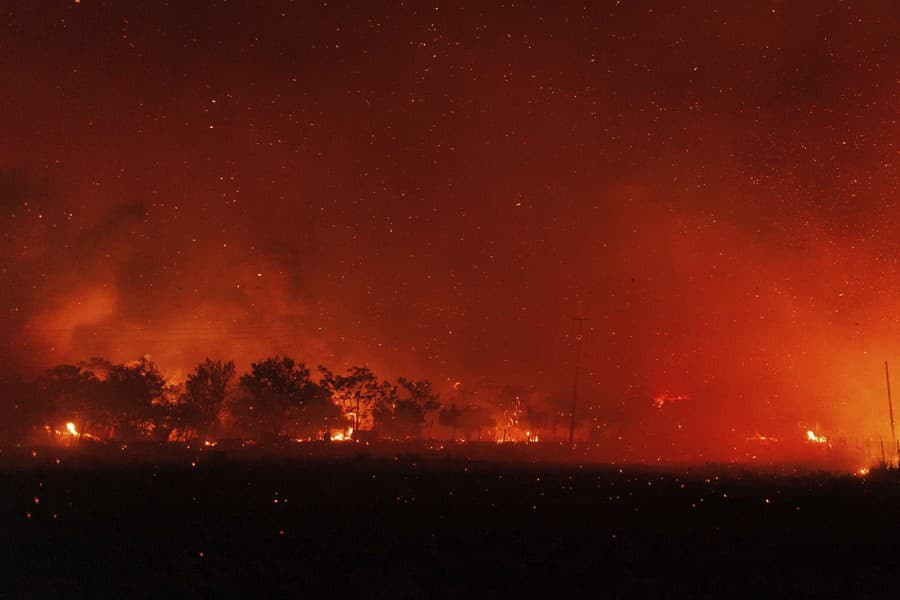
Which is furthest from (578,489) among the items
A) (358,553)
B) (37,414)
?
(37,414)

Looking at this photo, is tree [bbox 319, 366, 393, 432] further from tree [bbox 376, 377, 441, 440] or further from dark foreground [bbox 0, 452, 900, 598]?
dark foreground [bbox 0, 452, 900, 598]

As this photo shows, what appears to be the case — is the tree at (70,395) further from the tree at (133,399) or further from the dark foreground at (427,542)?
the dark foreground at (427,542)

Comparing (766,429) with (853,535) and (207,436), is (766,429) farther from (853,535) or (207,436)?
(853,535)

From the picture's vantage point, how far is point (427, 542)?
17.6 metres

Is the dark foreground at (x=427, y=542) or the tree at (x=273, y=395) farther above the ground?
the tree at (x=273, y=395)

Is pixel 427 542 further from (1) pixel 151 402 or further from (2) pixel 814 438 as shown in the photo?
(2) pixel 814 438

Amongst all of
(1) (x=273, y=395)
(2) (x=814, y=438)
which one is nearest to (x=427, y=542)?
(1) (x=273, y=395)

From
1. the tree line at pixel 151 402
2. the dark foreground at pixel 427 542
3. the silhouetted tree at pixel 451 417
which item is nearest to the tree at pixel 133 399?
the tree line at pixel 151 402

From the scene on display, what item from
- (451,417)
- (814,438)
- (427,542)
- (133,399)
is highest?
(451,417)

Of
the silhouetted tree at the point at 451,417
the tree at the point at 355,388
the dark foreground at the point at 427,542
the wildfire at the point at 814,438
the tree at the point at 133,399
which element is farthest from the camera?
the silhouetted tree at the point at 451,417

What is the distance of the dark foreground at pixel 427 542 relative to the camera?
13.1 meters

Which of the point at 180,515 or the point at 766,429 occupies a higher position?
the point at 766,429

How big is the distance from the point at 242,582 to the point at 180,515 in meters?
10.1

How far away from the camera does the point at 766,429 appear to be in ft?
461
